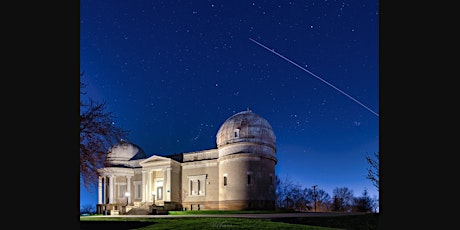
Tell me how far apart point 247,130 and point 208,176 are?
6.09m

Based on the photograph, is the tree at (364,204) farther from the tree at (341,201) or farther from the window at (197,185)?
the window at (197,185)


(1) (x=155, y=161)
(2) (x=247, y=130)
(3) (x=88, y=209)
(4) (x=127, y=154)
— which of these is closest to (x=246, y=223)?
(2) (x=247, y=130)

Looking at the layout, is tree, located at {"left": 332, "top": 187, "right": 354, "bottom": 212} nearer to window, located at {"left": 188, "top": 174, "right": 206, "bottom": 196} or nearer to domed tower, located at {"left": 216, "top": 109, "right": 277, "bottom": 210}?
domed tower, located at {"left": 216, "top": 109, "right": 277, "bottom": 210}

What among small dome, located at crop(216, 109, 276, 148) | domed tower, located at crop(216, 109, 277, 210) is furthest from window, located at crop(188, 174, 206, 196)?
small dome, located at crop(216, 109, 276, 148)

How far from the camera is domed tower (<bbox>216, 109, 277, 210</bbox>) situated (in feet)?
108

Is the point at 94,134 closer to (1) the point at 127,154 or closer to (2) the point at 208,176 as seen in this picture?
(2) the point at 208,176

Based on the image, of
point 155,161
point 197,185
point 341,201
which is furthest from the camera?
point 155,161

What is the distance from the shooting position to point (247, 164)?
33.1 m

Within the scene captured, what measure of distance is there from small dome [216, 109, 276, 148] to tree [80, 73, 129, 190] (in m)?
18.1

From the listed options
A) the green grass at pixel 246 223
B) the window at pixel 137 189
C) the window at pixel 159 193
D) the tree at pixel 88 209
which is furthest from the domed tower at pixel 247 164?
the green grass at pixel 246 223

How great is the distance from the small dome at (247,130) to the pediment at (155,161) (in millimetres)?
5969

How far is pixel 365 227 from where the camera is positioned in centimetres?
1652
